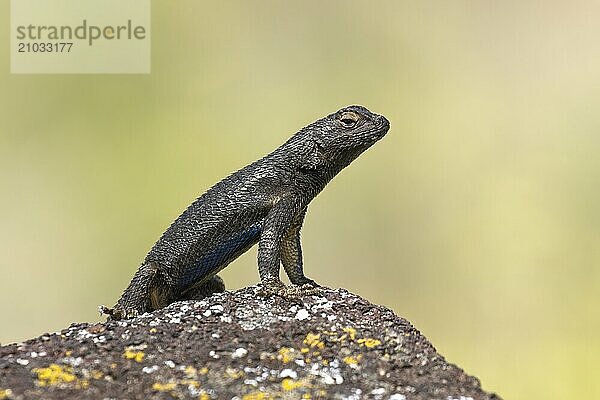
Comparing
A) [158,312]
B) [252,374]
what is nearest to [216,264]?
[158,312]

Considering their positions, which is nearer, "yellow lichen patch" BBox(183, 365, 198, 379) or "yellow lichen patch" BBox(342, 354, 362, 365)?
"yellow lichen patch" BBox(183, 365, 198, 379)

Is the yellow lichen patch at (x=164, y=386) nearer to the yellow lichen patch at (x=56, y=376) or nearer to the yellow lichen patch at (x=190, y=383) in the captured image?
the yellow lichen patch at (x=190, y=383)

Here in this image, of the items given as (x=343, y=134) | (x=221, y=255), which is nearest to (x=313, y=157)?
(x=343, y=134)

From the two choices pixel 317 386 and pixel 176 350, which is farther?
pixel 176 350

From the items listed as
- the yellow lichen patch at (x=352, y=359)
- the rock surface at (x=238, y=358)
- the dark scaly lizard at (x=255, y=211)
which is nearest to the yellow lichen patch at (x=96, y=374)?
the rock surface at (x=238, y=358)

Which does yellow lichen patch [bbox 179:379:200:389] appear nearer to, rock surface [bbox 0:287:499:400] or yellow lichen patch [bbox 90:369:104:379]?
rock surface [bbox 0:287:499:400]

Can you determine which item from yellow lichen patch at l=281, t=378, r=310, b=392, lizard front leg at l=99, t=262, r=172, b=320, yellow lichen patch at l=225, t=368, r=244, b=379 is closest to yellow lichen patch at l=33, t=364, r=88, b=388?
yellow lichen patch at l=225, t=368, r=244, b=379

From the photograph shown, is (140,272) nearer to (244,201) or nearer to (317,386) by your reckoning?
(244,201)
